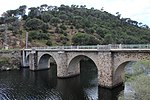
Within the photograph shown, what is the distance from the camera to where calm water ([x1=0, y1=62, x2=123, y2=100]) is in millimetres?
33781

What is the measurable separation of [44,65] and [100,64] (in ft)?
96.5

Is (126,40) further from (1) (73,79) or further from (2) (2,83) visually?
(2) (2,83)

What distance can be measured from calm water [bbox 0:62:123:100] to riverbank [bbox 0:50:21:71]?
49.5ft

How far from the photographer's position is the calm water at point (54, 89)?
33.8 metres

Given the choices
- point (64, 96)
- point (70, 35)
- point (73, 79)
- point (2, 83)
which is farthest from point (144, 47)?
point (70, 35)

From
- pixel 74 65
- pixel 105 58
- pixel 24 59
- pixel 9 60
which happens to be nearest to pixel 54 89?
pixel 74 65

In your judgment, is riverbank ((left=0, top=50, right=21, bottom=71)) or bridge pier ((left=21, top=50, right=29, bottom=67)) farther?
bridge pier ((left=21, top=50, right=29, bottom=67))

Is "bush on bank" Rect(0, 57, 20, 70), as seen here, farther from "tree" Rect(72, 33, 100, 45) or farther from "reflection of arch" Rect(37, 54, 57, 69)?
"tree" Rect(72, 33, 100, 45)

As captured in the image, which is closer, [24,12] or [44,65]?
[44,65]

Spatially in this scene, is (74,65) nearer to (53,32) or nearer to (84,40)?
(84,40)

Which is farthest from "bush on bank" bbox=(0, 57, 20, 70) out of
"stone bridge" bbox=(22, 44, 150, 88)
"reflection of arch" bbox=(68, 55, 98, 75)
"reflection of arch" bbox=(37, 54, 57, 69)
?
"reflection of arch" bbox=(68, 55, 98, 75)

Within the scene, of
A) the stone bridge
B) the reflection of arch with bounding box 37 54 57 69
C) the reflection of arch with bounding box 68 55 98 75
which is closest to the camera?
the stone bridge

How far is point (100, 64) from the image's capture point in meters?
36.9

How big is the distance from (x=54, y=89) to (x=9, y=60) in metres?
32.3
